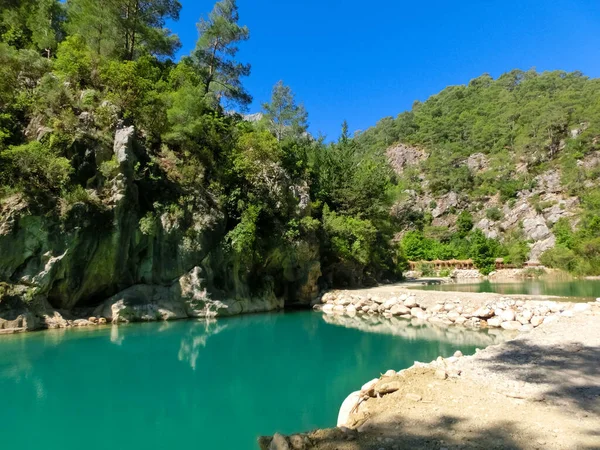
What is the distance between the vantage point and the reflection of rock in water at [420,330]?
12.1 metres

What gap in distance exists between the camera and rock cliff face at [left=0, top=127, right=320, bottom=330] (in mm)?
13820

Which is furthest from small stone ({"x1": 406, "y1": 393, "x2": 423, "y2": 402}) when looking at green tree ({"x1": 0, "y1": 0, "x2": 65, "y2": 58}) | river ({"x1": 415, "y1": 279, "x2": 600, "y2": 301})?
green tree ({"x1": 0, "y1": 0, "x2": 65, "y2": 58})

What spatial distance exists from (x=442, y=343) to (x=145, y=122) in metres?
16.1

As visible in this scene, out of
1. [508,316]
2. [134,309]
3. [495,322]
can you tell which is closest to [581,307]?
[508,316]

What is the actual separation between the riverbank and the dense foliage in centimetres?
1291

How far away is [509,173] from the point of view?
57.1m

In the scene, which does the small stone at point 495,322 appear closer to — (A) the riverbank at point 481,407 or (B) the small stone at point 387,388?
(A) the riverbank at point 481,407

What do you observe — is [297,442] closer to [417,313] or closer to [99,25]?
[417,313]

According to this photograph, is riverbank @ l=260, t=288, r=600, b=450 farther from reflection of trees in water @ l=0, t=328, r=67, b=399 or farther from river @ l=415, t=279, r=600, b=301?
river @ l=415, t=279, r=600, b=301

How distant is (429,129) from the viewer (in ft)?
252

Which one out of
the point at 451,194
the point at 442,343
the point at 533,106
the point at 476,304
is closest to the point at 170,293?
the point at 442,343

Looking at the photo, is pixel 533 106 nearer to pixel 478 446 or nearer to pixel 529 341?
pixel 529 341

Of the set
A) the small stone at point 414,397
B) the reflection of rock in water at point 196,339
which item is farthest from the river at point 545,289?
the small stone at point 414,397

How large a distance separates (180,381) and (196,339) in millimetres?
4812
